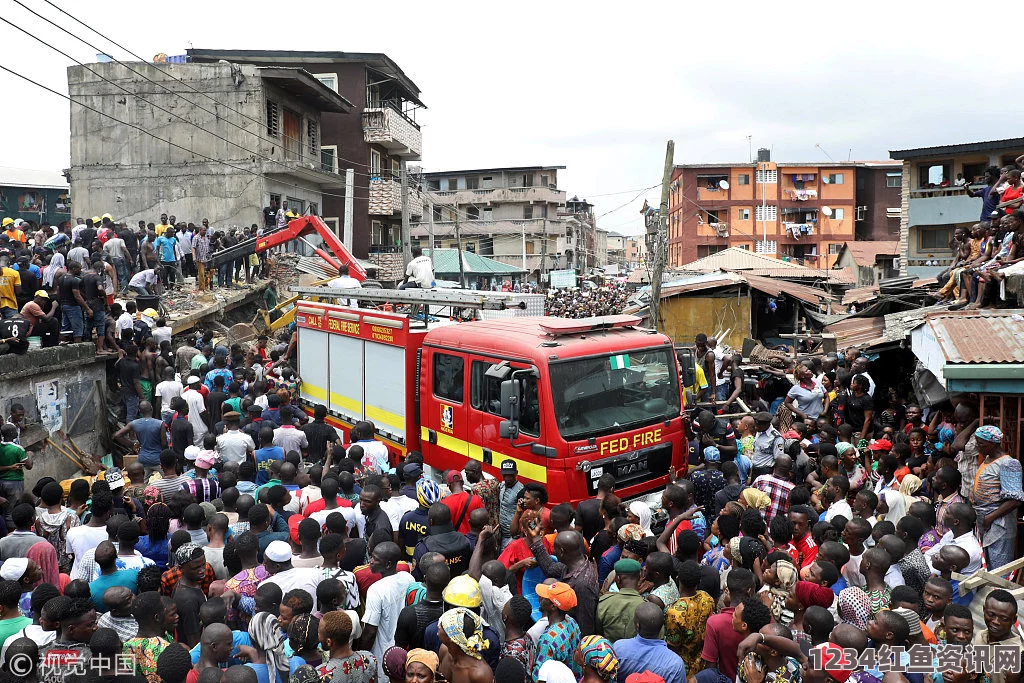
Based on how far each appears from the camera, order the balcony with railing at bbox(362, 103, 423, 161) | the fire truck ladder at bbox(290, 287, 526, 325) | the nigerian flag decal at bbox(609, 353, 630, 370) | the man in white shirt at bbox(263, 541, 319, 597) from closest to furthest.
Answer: the man in white shirt at bbox(263, 541, 319, 597) → the nigerian flag decal at bbox(609, 353, 630, 370) → the fire truck ladder at bbox(290, 287, 526, 325) → the balcony with railing at bbox(362, 103, 423, 161)

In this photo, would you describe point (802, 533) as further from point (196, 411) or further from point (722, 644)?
point (196, 411)

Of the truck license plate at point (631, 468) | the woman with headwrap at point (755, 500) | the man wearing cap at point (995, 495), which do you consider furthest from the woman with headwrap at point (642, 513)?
the man wearing cap at point (995, 495)

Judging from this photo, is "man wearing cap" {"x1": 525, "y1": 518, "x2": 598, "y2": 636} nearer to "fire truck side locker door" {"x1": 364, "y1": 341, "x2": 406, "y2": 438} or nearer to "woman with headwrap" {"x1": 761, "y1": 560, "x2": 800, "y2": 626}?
"woman with headwrap" {"x1": 761, "y1": 560, "x2": 800, "y2": 626}

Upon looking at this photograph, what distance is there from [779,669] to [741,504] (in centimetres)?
229

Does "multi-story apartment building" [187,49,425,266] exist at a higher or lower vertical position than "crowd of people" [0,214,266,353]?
higher

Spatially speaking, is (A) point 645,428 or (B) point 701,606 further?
(A) point 645,428

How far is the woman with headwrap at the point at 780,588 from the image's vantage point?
4980 mm

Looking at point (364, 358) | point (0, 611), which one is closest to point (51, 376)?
point (364, 358)

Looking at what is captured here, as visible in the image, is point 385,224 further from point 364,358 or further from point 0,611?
point 0,611

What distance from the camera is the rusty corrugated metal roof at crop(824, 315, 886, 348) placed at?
13536 millimetres

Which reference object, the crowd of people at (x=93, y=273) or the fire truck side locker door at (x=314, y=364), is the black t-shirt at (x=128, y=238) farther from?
the fire truck side locker door at (x=314, y=364)

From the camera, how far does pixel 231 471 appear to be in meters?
7.66

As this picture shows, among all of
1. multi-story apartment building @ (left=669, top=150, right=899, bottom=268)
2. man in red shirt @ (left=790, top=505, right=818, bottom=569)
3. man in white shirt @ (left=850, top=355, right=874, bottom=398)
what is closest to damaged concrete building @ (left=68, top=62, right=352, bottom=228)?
man in white shirt @ (left=850, top=355, right=874, bottom=398)

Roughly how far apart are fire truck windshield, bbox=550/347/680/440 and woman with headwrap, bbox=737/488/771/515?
73.2 inches
